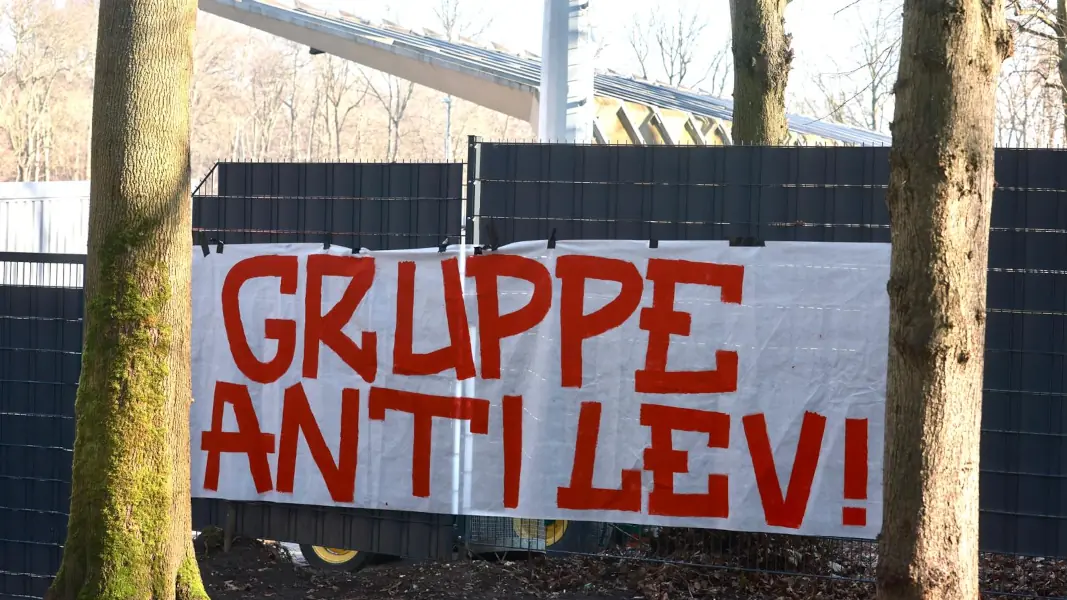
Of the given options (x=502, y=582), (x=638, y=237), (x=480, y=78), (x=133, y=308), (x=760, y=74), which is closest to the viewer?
(x=133, y=308)

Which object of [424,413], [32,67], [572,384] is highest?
[32,67]

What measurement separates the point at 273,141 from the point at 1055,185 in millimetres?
77400

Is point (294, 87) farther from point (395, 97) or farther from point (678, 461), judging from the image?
point (678, 461)

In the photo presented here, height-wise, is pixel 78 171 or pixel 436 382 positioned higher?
pixel 78 171

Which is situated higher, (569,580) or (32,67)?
(32,67)

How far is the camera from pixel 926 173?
427 centimetres

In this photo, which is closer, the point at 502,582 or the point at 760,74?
the point at 502,582

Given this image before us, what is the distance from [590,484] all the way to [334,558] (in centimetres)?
195

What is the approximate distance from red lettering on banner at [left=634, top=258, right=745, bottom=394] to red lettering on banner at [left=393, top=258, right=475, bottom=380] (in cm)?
107

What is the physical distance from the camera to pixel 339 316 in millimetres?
6793

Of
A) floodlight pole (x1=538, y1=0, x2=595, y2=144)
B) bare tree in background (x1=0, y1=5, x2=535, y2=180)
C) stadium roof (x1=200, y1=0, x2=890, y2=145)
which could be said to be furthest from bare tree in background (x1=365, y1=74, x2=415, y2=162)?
floodlight pole (x1=538, y1=0, x2=595, y2=144)

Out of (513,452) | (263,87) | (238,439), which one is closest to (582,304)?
(513,452)

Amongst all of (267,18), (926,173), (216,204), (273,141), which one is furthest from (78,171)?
(926,173)

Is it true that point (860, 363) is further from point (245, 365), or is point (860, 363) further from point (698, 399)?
point (245, 365)
